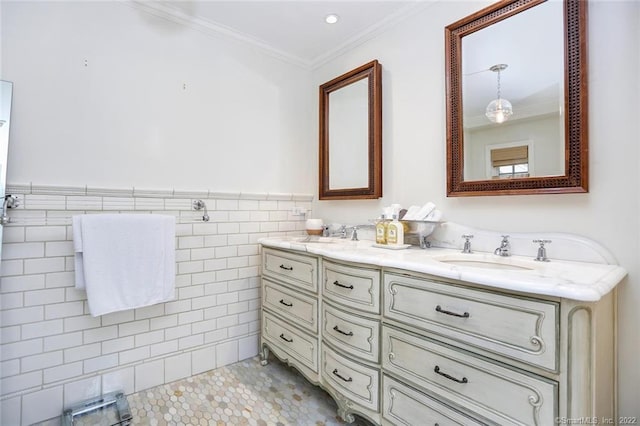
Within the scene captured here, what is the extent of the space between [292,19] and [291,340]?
82.4 inches

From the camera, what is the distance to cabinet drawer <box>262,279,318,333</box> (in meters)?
1.76

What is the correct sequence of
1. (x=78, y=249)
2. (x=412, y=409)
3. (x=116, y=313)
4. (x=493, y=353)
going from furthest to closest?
1. (x=116, y=313)
2. (x=78, y=249)
3. (x=412, y=409)
4. (x=493, y=353)

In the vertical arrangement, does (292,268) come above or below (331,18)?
below

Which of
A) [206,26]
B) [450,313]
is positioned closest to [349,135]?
[206,26]

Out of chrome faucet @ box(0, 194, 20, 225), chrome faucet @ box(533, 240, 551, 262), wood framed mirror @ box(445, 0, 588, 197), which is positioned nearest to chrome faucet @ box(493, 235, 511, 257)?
chrome faucet @ box(533, 240, 551, 262)

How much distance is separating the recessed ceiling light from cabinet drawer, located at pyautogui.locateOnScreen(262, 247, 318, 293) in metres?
1.57

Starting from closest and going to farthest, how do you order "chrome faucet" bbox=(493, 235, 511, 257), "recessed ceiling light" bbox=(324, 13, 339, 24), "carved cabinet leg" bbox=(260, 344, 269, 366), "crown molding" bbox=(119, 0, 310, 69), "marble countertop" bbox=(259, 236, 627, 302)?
"marble countertop" bbox=(259, 236, 627, 302)
"chrome faucet" bbox=(493, 235, 511, 257)
"crown molding" bbox=(119, 0, 310, 69)
"recessed ceiling light" bbox=(324, 13, 339, 24)
"carved cabinet leg" bbox=(260, 344, 269, 366)

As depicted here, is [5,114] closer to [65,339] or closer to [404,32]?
[65,339]

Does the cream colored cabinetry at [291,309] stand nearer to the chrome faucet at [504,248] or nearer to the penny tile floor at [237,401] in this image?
the penny tile floor at [237,401]

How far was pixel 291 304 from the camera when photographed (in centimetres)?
192

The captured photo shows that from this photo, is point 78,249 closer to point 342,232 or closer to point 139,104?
point 139,104

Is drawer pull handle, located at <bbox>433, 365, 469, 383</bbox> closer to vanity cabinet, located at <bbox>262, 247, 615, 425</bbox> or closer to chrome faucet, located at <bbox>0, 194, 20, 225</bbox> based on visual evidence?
vanity cabinet, located at <bbox>262, 247, 615, 425</bbox>

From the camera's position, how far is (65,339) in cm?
171

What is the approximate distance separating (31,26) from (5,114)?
495mm
